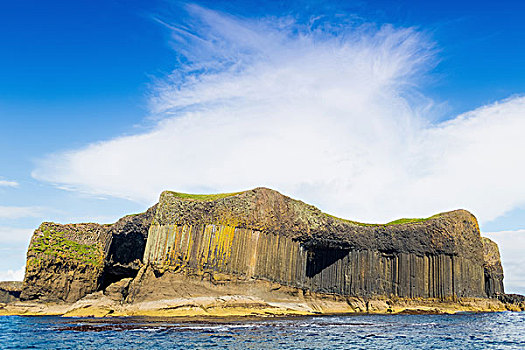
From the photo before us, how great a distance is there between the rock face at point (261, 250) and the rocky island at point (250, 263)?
13 centimetres

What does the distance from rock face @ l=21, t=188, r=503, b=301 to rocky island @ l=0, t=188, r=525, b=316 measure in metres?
0.13

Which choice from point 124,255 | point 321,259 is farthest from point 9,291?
point 321,259

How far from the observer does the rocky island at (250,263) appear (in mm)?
45844

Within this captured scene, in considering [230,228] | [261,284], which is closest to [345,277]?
[261,284]

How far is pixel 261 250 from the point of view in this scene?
49.2 m

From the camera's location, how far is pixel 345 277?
2279 inches

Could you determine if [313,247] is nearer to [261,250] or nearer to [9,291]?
[261,250]

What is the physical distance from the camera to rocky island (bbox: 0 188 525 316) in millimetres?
45844

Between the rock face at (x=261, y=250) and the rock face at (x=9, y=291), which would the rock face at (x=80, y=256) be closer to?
the rock face at (x=261, y=250)

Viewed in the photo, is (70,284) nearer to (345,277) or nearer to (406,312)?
(345,277)

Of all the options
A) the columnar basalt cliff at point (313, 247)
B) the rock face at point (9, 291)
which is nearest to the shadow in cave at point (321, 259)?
the columnar basalt cliff at point (313, 247)

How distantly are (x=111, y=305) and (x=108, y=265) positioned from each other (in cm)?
1929

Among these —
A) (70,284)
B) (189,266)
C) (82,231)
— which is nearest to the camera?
(189,266)

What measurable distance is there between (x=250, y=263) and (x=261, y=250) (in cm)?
209
